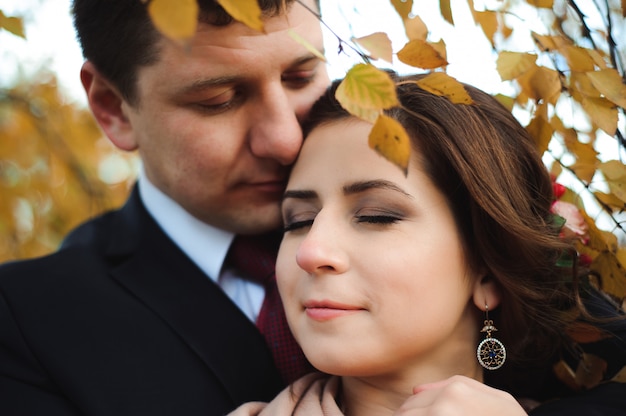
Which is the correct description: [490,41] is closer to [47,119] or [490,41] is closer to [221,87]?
[221,87]

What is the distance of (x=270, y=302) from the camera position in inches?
91.2

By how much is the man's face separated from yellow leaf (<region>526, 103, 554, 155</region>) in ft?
2.12

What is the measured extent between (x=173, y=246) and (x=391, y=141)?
1311mm

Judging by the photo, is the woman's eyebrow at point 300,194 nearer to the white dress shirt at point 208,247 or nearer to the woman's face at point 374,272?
the woman's face at point 374,272

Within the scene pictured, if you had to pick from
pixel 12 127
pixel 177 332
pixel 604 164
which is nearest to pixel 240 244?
pixel 177 332

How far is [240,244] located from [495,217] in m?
0.92

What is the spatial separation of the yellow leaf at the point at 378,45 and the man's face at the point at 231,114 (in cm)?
70

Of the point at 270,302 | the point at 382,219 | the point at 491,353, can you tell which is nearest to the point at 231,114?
the point at 270,302

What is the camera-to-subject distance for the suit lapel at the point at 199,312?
216 centimetres

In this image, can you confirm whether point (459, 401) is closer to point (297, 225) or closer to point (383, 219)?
point (383, 219)

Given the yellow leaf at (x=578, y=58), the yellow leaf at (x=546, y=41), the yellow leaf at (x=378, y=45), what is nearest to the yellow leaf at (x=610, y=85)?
the yellow leaf at (x=578, y=58)

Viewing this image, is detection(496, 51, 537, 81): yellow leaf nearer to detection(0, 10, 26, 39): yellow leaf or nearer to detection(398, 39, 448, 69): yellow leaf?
detection(398, 39, 448, 69): yellow leaf

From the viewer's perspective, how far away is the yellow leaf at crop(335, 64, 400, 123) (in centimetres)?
129

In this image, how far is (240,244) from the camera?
96.2 inches
